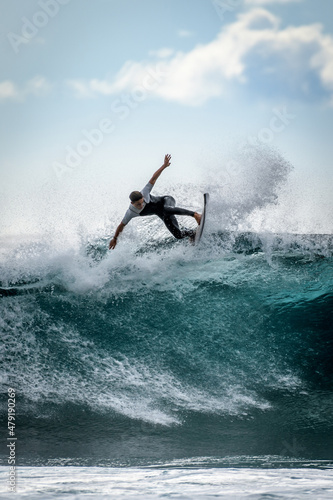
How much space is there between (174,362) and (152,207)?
8.53ft

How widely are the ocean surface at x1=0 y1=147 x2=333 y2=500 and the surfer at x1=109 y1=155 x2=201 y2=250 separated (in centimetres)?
88

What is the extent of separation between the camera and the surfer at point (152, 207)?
6.45 metres

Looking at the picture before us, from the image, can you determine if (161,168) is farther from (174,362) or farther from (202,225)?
(174,362)

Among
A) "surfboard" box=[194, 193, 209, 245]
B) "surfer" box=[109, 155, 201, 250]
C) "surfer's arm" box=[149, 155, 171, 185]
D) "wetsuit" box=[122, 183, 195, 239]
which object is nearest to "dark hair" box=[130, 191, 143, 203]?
"surfer" box=[109, 155, 201, 250]

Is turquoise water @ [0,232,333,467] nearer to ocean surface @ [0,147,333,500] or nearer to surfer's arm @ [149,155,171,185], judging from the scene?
ocean surface @ [0,147,333,500]

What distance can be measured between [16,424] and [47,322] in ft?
6.19

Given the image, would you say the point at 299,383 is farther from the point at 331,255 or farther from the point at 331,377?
the point at 331,255

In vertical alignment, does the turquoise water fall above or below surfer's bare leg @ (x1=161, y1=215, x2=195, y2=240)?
below

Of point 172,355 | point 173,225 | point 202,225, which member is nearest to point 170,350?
point 172,355

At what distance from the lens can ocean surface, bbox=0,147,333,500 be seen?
8.73 ft

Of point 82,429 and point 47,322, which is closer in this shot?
point 82,429

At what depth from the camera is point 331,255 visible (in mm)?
8203

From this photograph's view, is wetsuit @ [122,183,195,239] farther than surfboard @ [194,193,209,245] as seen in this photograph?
No

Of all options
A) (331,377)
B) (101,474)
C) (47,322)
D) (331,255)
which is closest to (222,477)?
(101,474)
